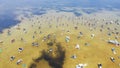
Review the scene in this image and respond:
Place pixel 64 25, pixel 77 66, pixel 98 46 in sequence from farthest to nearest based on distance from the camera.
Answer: pixel 64 25
pixel 98 46
pixel 77 66

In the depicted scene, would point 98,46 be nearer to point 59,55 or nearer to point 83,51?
point 83,51

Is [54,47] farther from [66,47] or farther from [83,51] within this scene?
[83,51]

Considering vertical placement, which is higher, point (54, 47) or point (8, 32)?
point (54, 47)

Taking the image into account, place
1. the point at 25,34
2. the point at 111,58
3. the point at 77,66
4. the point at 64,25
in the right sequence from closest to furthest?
the point at 77,66
the point at 111,58
the point at 25,34
the point at 64,25

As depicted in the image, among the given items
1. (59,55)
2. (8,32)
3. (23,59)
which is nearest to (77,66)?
(59,55)

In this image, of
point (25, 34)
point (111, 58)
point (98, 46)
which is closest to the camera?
point (111, 58)

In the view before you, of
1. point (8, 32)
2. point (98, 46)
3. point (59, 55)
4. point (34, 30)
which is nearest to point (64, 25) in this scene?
point (34, 30)

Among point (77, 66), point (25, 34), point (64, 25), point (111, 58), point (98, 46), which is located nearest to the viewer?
point (77, 66)

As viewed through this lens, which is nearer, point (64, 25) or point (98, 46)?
point (98, 46)

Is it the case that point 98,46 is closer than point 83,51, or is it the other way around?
point 83,51
